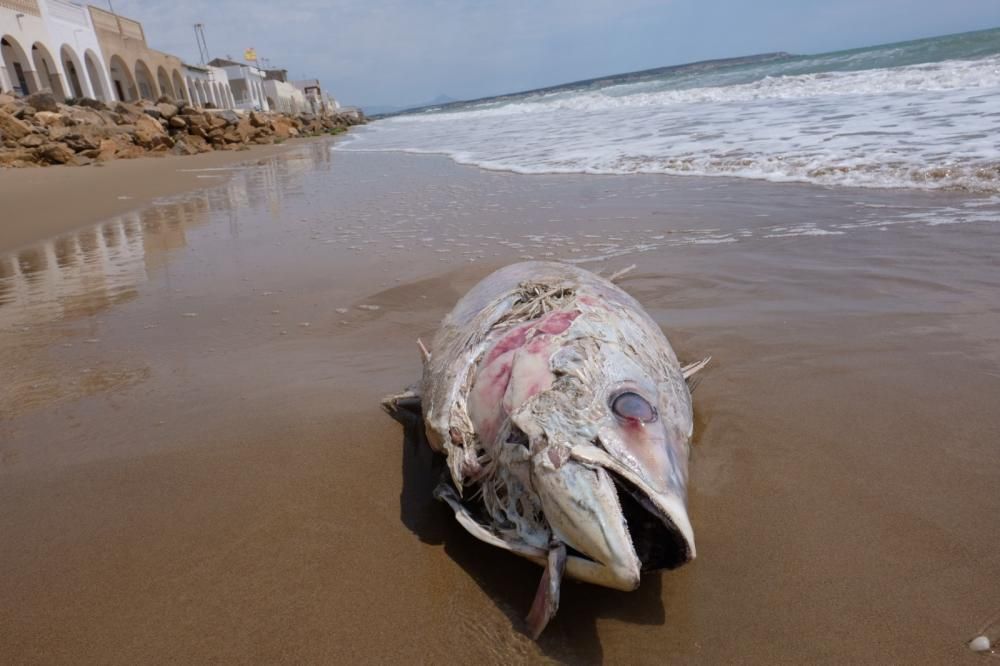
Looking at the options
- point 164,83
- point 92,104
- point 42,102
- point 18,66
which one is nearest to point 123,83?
point 164,83

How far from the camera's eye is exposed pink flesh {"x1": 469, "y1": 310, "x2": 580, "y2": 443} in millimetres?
1729

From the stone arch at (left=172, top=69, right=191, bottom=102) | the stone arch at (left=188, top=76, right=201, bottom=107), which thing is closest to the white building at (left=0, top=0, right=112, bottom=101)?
the stone arch at (left=172, top=69, right=191, bottom=102)

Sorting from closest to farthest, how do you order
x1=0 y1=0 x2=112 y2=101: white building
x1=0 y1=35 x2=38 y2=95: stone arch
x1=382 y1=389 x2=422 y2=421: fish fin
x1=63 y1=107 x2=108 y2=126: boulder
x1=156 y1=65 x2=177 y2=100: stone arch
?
x1=382 y1=389 x2=422 y2=421: fish fin, x1=63 y1=107 x2=108 y2=126: boulder, x1=0 y1=0 x2=112 y2=101: white building, x1=0 y1=35 x2=38 y2=95: stone arch, x1=156 y1=65 x2=177 y2=100: stone arch

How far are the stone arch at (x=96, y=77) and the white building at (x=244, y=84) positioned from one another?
974 inches

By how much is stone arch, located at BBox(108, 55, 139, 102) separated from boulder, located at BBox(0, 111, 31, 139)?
25350mm

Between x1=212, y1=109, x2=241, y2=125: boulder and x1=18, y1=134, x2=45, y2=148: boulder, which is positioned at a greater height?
x1=212, y1=109, x2=241, y2=125: boulder

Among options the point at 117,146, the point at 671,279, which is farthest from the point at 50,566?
the point at 117,146

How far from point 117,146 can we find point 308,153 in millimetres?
5194

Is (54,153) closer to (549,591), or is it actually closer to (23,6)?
(549,591)

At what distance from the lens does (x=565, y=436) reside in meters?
1.51

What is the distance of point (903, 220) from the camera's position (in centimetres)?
505

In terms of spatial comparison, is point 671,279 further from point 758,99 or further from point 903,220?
point 758,99

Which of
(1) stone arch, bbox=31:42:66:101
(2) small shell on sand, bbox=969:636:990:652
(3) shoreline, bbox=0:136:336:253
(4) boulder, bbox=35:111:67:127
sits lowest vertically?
(2) small shell on sand, bbox=969:636:990:652

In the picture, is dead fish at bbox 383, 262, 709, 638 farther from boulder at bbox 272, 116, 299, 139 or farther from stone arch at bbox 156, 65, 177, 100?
stone arch at bbox 156, 65, 177, 100
